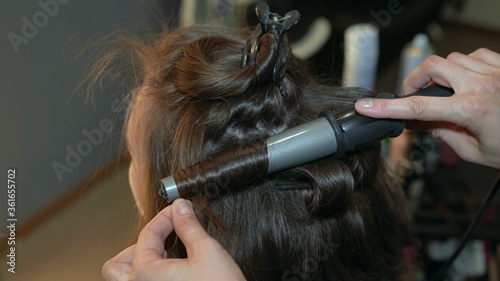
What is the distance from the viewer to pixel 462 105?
0.66 m

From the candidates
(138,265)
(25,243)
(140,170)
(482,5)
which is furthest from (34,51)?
(482,5)

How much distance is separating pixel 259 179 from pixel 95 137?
4.01 ft

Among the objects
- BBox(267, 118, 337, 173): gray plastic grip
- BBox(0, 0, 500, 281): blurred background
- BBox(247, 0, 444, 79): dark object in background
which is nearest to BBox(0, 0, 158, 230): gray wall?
BBox(0, 0, 500, 281): blurred background

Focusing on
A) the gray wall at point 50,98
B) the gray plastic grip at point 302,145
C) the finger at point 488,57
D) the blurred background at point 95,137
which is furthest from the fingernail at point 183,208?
the gray wall at point 50,98

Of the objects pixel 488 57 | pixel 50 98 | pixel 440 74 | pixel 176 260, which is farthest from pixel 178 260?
pixel 50 98

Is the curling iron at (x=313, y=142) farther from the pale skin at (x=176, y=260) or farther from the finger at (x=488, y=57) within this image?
the finger at (x=488, y=57)

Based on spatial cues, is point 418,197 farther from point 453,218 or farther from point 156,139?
point 156,139

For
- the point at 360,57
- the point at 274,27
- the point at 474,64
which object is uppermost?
the point at 274,27

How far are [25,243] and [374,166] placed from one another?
3.04 ft

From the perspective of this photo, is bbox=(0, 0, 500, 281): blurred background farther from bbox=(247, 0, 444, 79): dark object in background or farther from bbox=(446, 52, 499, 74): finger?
bbox=(446, 52, 499, 74): finger

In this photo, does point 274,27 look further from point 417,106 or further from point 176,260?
point 176,260

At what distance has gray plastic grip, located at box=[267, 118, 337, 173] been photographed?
60 cm

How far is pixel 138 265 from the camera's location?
0.57m

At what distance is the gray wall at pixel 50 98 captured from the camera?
1.38m
